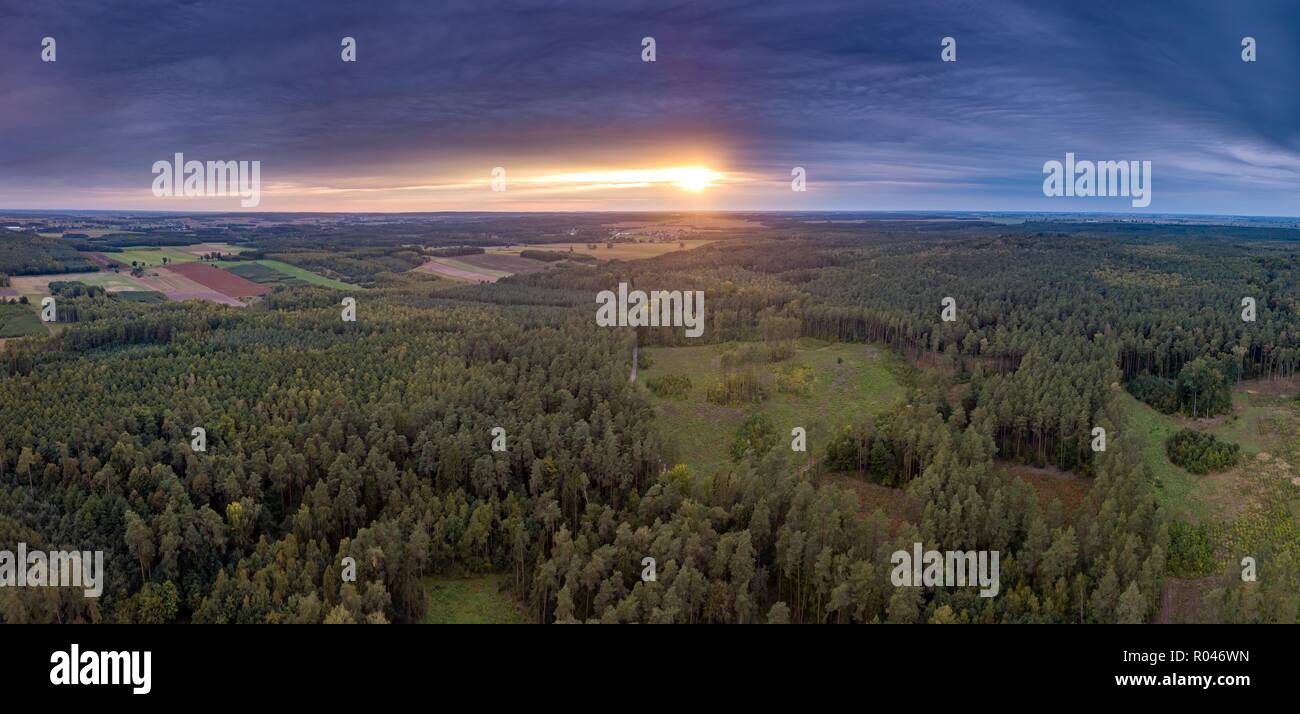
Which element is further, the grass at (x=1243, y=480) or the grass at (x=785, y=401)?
the grass at (x=785, y=401)

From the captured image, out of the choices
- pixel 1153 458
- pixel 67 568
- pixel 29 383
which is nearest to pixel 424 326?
pixel 29 383

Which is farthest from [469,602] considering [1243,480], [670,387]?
[1243,480]

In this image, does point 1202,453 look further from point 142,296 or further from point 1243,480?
point 142,296

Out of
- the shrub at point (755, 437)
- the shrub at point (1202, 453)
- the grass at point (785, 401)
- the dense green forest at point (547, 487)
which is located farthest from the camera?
the grass at point (785, 401)

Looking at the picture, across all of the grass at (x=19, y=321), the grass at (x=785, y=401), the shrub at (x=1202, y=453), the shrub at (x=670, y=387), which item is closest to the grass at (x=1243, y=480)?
the shrub at (x=1202, y=453)

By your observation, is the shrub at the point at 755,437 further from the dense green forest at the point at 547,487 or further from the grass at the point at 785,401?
the grass at the point at 785,401

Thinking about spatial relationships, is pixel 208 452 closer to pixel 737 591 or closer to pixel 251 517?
pixel 251 517

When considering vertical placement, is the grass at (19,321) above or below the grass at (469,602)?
above

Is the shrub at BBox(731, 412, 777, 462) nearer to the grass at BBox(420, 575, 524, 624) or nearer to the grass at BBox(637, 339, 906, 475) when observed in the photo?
the grass at BBox(637, 339, 906, 475)
